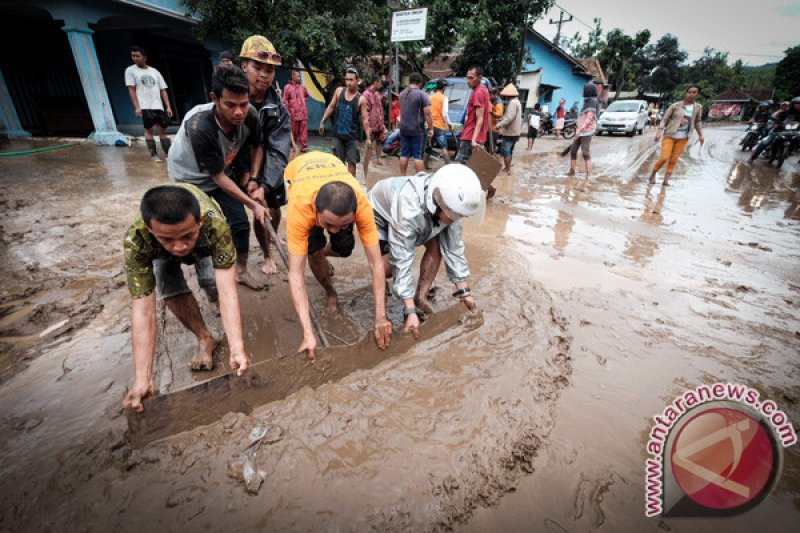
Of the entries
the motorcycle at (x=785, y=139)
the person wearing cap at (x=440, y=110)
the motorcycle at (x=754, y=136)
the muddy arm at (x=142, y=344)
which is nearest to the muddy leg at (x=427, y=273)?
the muddy arm at (x=142, y=344)

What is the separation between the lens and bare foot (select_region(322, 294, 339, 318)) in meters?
2.61

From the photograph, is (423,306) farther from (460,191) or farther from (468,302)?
(460,191)

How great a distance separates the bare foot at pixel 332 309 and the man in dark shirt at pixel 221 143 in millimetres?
774

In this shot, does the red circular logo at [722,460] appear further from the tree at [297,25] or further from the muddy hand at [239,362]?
the tree at [297,25]

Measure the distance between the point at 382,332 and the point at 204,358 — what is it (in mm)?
985

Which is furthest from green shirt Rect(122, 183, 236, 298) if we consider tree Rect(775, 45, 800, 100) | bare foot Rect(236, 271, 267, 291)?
tree Rect(775, 45, 800, 100)

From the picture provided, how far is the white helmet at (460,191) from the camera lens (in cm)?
202

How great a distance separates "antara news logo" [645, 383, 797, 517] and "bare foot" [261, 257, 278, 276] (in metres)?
2.76

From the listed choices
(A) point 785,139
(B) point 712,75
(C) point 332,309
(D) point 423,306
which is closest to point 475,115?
(D) point 423,306

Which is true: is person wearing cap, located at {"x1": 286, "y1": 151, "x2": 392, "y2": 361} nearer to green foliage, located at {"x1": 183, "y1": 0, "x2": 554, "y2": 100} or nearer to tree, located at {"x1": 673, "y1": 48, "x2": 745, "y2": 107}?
green foliage, located at {"x1": 183, "y1": 0, "x2": 554, "y2": 100}

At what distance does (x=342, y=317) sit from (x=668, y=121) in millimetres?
6636

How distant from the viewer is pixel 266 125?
106 inches

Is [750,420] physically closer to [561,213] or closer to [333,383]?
[333,383]

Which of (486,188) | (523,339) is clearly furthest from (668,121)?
(523,339)
